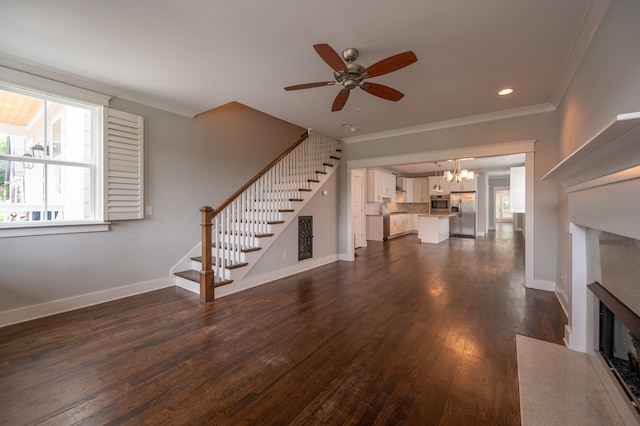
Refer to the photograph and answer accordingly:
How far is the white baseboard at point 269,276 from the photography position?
377 cm

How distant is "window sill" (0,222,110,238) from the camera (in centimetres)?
280

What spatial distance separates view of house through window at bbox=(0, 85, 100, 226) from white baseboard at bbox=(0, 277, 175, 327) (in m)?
0.96

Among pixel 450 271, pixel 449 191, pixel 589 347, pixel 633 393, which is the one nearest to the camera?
pixel 633 393

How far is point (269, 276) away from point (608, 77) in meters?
4.38

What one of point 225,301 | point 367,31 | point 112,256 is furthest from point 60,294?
point 367,31

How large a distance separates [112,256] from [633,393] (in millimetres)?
4993

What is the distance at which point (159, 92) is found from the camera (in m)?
3.56

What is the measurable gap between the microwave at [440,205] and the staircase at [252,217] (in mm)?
6394

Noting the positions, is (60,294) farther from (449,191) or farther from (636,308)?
(449,191)

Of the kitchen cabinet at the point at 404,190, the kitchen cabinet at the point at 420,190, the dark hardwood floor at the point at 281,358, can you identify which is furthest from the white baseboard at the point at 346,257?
the kitchen cabinet at the point at 420,190

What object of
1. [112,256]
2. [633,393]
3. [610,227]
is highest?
[610,227]

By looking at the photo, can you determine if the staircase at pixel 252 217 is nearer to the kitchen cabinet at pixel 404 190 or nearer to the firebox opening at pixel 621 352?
the firebox opening at pixel 621 352

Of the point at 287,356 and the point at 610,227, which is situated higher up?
the point at 610,227

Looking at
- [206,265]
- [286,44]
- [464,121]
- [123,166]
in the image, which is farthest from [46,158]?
[464,121]
